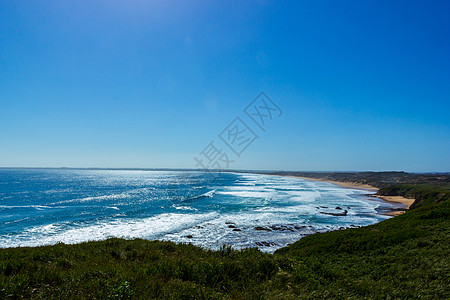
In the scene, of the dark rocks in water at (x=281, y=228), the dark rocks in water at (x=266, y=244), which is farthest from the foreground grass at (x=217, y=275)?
the dark rocks in water at (x=281, y=228)

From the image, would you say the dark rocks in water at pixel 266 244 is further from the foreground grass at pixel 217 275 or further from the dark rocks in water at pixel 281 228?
the foreground grass at pixel 217 275

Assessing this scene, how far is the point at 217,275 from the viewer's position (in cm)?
773

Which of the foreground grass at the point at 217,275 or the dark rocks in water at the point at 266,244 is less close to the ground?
the foreground grass at the point at 217,275

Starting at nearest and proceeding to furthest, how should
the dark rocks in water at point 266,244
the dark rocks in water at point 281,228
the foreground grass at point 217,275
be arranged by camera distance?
1. the foreground grass at point 217,275
2. the dark rocks in water at point 266,244
3. the dark rocks in water at point 281,228

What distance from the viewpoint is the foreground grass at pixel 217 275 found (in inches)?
238

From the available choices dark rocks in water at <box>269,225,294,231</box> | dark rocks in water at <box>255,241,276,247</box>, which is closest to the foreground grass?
dark rocks in water at <box>255,241,276,247</box>

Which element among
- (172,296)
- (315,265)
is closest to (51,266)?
(172,296)

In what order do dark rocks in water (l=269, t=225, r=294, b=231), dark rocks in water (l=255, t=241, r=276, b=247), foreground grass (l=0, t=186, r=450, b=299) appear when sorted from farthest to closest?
dark rocks in water (l=269, t=225, r=294, b=231) → dark rocks in water (l=255, t=241, r=276, b=247) → foreground grass (l=0, t=186, r=450, b=299)

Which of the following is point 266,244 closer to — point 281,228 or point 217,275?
point 281,228

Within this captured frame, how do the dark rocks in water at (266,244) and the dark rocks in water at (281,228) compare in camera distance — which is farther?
the dark rocks in water at (281,228)

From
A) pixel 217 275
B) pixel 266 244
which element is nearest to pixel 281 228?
pixel 266 244

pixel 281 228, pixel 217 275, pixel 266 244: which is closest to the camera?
pixel 217 275

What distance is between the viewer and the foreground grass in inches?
238

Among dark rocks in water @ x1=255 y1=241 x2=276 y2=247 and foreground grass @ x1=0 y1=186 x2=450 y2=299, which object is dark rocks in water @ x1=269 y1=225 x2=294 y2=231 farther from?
foreground grass @ x1=0 y1=186 x2=450 y2=299
